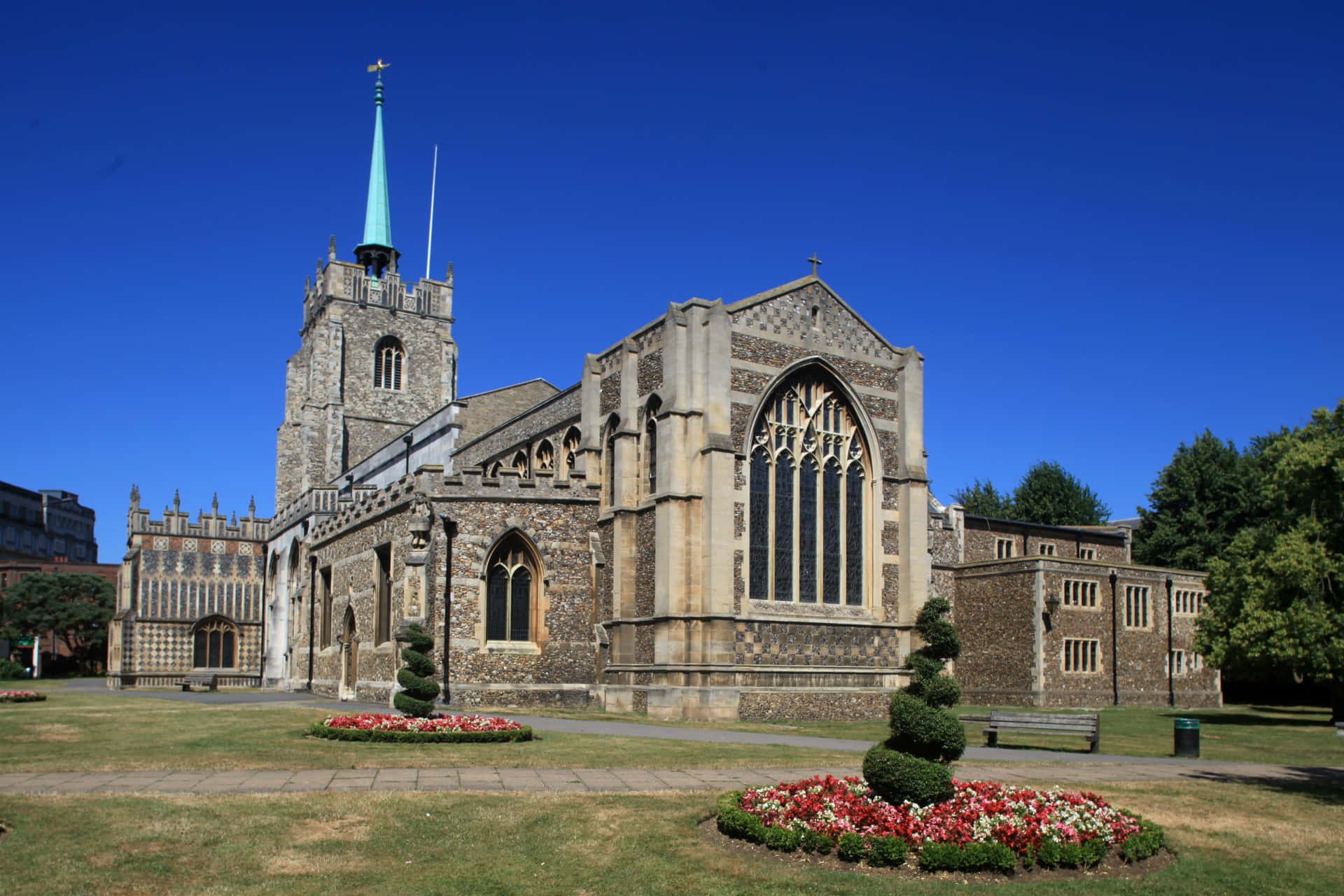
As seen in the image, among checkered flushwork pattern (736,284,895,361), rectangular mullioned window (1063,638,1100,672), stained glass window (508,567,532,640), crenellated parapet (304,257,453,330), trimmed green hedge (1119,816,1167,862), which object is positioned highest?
crenellated parapet (304,257,453,330)

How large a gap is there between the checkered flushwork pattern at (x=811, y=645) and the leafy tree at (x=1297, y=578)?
12.7 metres

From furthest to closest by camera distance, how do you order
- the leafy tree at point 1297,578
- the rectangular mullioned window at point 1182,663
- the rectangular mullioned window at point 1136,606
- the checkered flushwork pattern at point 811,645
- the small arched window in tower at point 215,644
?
the small arched window in tower at point 215,644 < the rectangular mullioned window at point 1182,663 < the rectangular mullioned window at point 1136,606 < the leafy tree at point 1297,578 < the checkered flushwork pattern at point 811,645

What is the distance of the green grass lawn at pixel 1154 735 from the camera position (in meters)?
23.3

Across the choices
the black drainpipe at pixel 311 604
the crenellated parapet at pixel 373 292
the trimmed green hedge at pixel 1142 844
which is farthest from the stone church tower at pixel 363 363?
the trimmed green hedge at pixel 1142 844

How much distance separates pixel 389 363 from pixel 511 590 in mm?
43963

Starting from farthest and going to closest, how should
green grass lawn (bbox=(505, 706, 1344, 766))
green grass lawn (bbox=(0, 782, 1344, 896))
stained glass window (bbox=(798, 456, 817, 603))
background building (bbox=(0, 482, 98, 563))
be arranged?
background building (bbox=(0, 482, 98, 563)) < stained glass window (bbox=(798, 456, 817, 603)) < green grass lawn (bbox=(505, 706, 1344, 766)) < green grass lawn (bbox=(0, 782, 1344, 896))

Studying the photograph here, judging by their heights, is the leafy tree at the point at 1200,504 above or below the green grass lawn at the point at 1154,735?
above

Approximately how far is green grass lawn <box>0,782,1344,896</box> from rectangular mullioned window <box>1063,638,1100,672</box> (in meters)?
31.9

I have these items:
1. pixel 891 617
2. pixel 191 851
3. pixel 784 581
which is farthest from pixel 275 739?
pixel 891 617

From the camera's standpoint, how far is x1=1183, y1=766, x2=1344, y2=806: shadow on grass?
15.9 meters

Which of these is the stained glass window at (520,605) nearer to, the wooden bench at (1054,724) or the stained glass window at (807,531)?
the stained glass window at (807,531)

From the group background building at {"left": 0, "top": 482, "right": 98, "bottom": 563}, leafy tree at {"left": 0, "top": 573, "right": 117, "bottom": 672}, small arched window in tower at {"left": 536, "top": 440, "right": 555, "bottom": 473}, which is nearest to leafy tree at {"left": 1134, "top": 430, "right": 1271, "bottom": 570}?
small arched window in tower at {"left": 536, "top": 440, "right": 555, "bottom": 473}

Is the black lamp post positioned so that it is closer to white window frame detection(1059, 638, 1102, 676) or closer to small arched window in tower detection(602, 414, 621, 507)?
small arched window in tower detection(602, 414, 621, 507)

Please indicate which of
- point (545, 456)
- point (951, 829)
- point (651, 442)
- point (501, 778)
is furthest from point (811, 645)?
point (951, 829)
